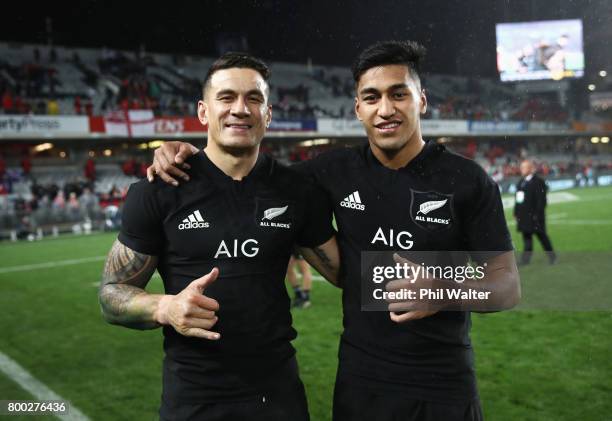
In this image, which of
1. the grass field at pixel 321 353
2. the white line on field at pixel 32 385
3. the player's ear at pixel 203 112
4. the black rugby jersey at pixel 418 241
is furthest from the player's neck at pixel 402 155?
the white line on field at pixel 32 385

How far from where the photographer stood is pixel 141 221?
2.10 metres

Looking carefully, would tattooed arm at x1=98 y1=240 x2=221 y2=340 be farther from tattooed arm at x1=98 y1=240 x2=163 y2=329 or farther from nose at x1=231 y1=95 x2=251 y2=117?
nose at x1=231 y1=95 x2=251 y2=117

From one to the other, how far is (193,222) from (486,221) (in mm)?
1077

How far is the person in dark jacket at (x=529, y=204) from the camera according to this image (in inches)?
328

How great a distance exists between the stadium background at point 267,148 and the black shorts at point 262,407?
137 cm

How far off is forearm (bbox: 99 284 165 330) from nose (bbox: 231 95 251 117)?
722 mm

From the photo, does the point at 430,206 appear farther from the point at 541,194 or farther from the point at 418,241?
the point at 541,194

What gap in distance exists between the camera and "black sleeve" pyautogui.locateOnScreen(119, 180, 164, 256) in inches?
82.7

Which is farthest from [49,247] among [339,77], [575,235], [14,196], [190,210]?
[339,77]

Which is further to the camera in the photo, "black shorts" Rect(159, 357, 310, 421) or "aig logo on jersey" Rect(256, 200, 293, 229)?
"aig logo on jersey" Rect(256, 200, 293, 229)

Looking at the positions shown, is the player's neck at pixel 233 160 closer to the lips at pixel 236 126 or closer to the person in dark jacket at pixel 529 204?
the lips at pixel 236 126

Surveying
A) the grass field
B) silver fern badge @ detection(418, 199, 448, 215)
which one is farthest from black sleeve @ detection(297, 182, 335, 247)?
the grass field

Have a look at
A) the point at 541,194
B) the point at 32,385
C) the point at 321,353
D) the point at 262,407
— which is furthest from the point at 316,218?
the point at 541,194

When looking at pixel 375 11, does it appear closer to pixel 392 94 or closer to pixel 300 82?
pixel 392 94
